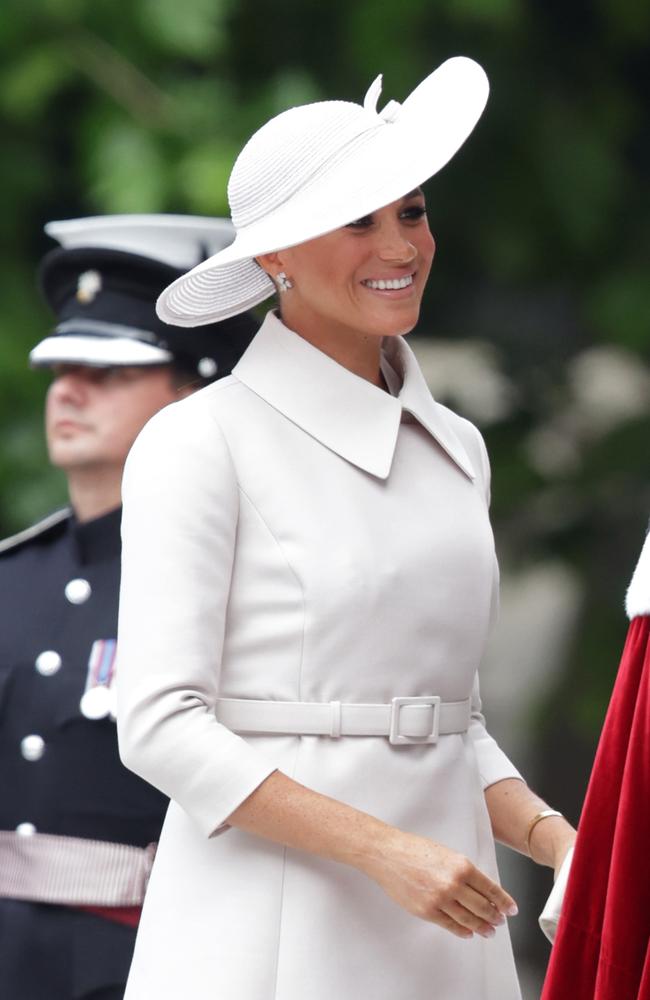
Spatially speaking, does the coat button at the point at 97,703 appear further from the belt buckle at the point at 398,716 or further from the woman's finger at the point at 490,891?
the woman's finger at the point at 490,891

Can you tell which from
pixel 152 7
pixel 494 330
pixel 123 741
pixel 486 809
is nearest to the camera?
pixel 123 741

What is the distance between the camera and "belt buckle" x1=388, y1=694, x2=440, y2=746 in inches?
67.3

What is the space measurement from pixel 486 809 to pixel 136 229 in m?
0.95

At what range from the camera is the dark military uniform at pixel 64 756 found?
7.22 ft

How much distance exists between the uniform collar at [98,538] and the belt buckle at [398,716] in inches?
26.8

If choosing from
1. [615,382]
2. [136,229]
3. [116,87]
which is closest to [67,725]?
[136,229]

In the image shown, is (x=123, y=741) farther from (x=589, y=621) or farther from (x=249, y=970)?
(x=589, y=621)

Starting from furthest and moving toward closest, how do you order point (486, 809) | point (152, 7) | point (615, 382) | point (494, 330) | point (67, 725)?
1. point (615, 382)
2. point (494, 330)
3. point (152, 7)
4. point (67, 725)
5. point (486, 809)

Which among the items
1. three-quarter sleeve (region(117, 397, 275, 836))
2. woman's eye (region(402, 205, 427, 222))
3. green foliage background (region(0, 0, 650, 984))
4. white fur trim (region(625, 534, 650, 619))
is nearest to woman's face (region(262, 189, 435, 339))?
woman's eye (region(402, 205, 427, 222))

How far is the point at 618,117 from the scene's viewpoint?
337cm

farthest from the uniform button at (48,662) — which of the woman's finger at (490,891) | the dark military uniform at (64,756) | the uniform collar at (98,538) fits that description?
the woman's finger at (490,891)

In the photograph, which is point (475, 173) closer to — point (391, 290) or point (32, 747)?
point (32, 747)

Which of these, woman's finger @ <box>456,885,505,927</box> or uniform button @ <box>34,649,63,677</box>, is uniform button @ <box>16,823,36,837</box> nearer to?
uniform button @ <box>34,649,63,677</box>

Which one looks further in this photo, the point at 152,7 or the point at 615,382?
the point at 615,382
